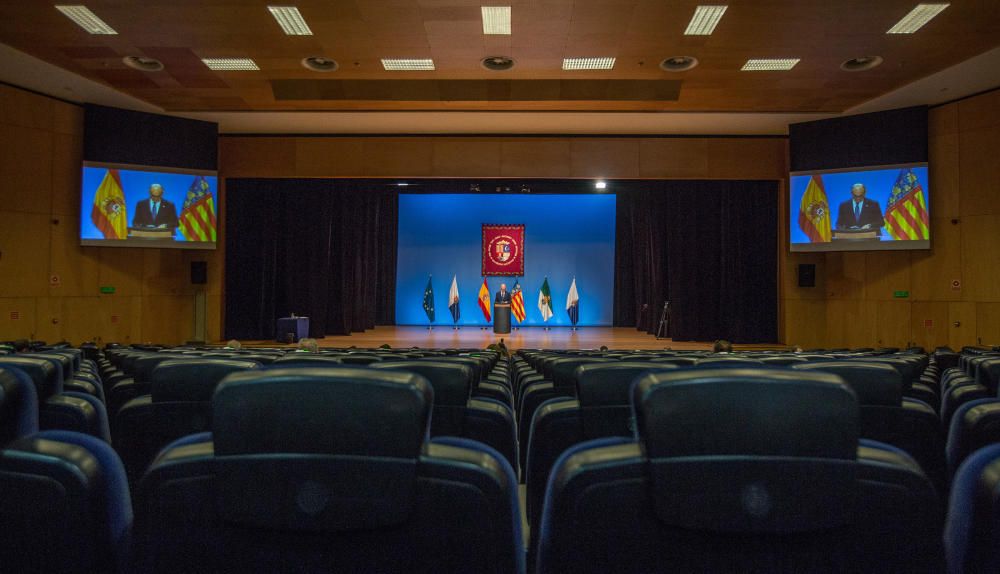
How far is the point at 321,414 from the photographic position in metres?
0.76

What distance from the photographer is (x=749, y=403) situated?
75cm

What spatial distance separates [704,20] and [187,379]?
7.08 metres

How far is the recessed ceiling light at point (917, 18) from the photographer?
6746mm

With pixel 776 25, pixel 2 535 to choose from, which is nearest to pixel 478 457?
pixel 2 535

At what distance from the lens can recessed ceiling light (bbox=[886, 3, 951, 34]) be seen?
6.75m

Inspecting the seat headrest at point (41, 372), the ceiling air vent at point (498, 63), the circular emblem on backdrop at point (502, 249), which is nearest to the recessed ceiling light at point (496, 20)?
the ceiling air vent at point (498, 63)

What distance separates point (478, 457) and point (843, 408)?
452 millimetres

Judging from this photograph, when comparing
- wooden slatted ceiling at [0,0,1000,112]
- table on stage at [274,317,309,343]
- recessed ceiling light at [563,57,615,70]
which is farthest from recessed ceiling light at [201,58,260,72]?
table on stage at [274,317,309,343]

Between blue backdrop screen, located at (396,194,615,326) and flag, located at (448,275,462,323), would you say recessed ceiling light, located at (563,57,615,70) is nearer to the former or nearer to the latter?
blue backdrop screen, located at (396,194,615,326)

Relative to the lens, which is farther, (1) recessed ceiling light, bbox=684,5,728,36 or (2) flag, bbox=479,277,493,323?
(2) flag, bbox=479,277,493,323

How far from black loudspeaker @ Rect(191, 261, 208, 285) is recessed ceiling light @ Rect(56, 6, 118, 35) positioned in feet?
16.5

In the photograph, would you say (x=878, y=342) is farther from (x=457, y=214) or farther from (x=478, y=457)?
(x=478, y=457)

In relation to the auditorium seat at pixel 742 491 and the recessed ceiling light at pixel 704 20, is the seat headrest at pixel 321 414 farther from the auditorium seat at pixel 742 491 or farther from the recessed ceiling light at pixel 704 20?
the recessed ceiling light at pixel 704 20

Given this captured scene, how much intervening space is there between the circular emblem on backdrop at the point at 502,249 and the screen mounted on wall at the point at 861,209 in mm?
7186
